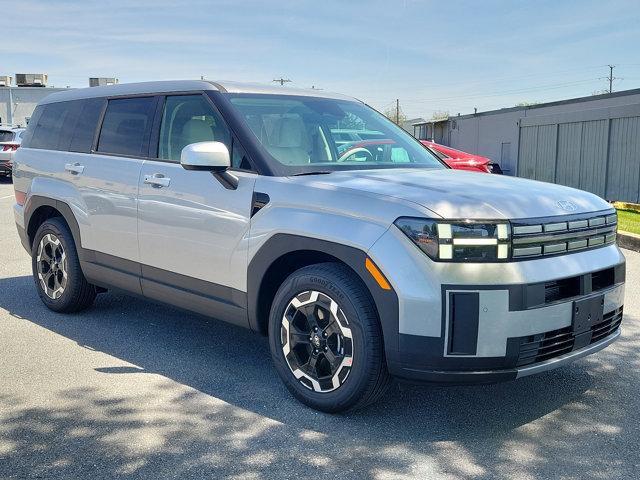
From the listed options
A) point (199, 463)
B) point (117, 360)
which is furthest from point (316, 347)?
point (117, 360)

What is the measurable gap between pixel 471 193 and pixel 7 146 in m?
21.1

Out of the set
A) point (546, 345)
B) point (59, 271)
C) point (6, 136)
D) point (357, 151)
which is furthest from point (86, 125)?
point (6, 136)

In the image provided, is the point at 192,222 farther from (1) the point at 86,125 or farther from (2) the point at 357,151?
(1) the point at 86,125

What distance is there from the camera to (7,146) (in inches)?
865

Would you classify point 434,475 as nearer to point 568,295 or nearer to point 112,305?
point 568,295

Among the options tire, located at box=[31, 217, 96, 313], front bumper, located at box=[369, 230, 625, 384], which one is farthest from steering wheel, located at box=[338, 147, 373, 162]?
tire, located at box=[31, 217, 96, 313]

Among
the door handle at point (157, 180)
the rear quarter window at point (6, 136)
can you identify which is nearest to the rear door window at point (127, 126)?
the door handle at point (157, 180)

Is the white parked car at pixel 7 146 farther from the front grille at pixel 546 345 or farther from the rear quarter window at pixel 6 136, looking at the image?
the front grille at pixel 546 345

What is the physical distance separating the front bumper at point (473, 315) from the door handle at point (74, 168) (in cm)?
304

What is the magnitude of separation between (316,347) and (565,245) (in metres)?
1.42

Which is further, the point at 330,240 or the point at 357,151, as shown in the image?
the point at 357,151

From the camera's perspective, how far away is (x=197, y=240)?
14.8 feet

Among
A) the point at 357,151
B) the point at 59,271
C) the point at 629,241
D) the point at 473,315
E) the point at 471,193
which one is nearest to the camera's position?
the point at 473,315

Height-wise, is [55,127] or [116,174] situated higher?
[55,127]
